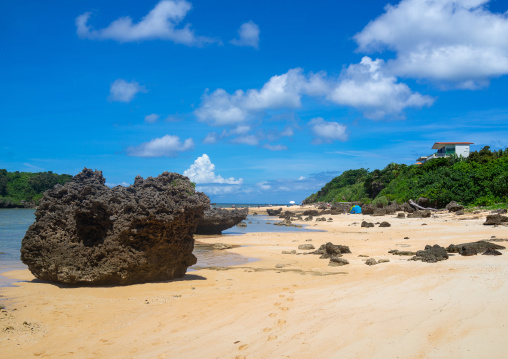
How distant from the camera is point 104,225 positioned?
27.7 ft

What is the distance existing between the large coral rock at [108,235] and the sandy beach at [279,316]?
36cm

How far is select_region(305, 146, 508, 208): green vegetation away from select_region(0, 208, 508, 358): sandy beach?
23970 mm

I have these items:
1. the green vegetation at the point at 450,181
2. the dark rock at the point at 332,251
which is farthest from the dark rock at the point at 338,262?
the green vegetation at the point at 450,181

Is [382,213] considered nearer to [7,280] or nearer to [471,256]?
[471,256]

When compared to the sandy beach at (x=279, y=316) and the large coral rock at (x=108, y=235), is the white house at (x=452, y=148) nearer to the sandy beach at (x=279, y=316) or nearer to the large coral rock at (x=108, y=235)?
the sandy beach at (x=279, y=316)

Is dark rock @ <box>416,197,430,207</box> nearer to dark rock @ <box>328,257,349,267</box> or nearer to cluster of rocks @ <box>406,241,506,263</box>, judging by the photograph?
cluster of rocks @ <box>406,241,506,263</box>

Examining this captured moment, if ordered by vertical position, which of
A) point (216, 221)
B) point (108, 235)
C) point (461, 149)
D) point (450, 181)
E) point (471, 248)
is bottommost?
point (471, 248)

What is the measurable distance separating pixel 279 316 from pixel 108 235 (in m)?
Result: 4.71

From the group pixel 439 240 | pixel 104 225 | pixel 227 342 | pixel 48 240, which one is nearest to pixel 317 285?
pixel 227 342

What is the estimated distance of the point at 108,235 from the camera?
8.34m

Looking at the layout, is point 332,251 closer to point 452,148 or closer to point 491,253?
point 491,253

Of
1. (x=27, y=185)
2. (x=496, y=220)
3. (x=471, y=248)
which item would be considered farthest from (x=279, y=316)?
(x=27, y=185)

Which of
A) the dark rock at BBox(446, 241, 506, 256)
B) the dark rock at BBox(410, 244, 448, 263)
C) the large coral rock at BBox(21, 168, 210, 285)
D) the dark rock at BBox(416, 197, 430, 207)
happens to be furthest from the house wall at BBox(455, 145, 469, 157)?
the large coral rock at BBox(21, 168, 210, 285)

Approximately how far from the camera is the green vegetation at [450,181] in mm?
29297
